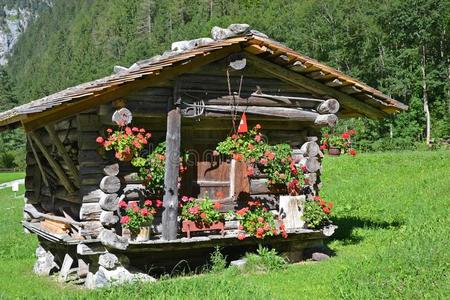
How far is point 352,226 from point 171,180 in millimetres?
5973

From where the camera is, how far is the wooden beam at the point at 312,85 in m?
10.7

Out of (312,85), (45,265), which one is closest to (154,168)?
(312,85)

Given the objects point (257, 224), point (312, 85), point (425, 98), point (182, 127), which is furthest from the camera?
point (425, 98)

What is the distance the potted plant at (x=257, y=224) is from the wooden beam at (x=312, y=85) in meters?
2.48

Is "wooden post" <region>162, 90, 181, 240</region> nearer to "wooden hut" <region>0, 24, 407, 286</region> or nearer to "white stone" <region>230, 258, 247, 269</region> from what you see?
"wooden hut" <region>0, 24, 407, 286</region>

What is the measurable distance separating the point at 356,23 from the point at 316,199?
47.6 metres

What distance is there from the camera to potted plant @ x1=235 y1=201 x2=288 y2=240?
10.3 metres

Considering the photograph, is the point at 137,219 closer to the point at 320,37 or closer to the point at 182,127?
the point at 182,127

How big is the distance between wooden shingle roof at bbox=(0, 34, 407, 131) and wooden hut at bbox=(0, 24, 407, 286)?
0.02m

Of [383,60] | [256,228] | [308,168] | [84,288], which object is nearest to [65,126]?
[84,288]

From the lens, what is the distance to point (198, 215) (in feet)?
32.9

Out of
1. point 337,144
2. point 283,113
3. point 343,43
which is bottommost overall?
point 337,144

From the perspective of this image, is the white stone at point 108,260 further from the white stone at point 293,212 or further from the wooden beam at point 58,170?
the white stone at point 293,212

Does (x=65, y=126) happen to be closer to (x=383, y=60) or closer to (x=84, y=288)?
(x=84, y=288)
